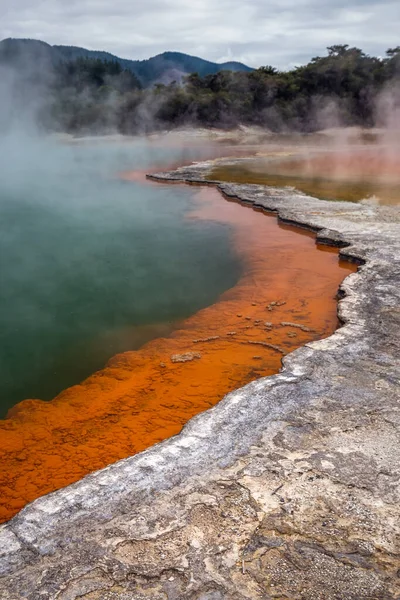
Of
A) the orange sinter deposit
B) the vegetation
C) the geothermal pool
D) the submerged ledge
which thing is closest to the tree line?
the vegetation

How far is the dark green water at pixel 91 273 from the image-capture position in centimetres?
395

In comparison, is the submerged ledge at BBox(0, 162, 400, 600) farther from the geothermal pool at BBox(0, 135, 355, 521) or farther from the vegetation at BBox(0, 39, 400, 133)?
the vegetation at BBox(0, 39, 400, 133)

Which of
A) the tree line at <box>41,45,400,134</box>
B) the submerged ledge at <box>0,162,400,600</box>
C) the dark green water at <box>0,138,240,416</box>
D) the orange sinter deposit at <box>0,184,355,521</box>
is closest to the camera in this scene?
the submerged ledge at <box>0,162,400,600</box>

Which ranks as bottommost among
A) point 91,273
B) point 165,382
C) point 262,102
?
point 165,382

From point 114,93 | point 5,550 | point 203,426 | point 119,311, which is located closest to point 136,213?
point 119,311

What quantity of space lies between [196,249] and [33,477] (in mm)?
4069

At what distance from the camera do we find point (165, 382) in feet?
11.1

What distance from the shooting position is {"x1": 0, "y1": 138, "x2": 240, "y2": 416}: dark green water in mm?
3949

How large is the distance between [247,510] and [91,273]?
3961 mm

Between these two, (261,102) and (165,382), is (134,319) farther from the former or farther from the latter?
(261,102)

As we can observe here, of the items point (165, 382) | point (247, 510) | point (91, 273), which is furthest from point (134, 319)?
point (247, 510)

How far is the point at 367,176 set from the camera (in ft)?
34.3

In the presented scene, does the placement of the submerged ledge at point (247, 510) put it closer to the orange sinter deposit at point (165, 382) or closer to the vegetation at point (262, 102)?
the orange sinter deposit at point (165, 382)

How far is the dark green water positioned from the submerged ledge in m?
1.45
